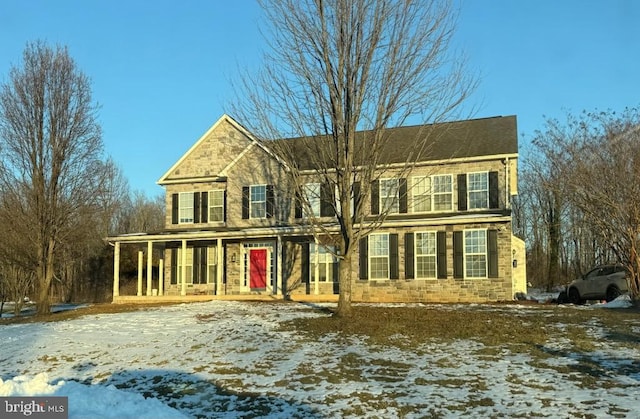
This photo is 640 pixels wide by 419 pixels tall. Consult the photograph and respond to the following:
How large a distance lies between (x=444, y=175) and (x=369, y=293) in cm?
520

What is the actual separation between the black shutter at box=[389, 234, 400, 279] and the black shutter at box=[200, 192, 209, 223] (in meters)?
8.51

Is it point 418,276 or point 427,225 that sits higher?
point 427,225

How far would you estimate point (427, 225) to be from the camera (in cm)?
2219

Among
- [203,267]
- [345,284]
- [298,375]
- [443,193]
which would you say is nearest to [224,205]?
[203,267]

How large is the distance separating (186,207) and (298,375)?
18.2 meters

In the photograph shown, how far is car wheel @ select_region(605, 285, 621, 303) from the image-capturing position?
20922 mm

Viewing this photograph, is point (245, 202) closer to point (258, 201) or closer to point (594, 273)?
point (258, 201)

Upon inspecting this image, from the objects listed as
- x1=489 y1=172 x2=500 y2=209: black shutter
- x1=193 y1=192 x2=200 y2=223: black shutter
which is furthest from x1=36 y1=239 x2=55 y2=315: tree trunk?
x1=489 y1=172 x2=500 y2=209: black shutter

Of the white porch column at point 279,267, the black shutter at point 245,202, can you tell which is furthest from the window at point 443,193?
the black shutter at point 245,202

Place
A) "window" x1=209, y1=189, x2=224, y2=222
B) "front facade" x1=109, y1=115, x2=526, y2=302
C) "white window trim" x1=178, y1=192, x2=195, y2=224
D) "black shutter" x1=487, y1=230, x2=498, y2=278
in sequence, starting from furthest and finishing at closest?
"white window trim" x1=178, y1=192, x2=195, y2=224
"window" x1=209, y1=189, x2=224, y2=222
"front facade" x1=109, y1=115, x2=526, y2=302
"black shutter" x1=487, y1=230, x2=498, y2=278

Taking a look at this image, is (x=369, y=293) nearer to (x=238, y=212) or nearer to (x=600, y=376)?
(x=238, y=212)

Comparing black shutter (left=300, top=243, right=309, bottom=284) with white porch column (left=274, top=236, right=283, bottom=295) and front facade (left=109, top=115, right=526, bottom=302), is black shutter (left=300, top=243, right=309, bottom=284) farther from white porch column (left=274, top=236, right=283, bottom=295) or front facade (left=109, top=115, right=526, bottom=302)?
white porch column (left=274, top=236, right=283, bottom=295)

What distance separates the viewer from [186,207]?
89.9 feet

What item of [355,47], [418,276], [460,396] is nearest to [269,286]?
[418,276]
